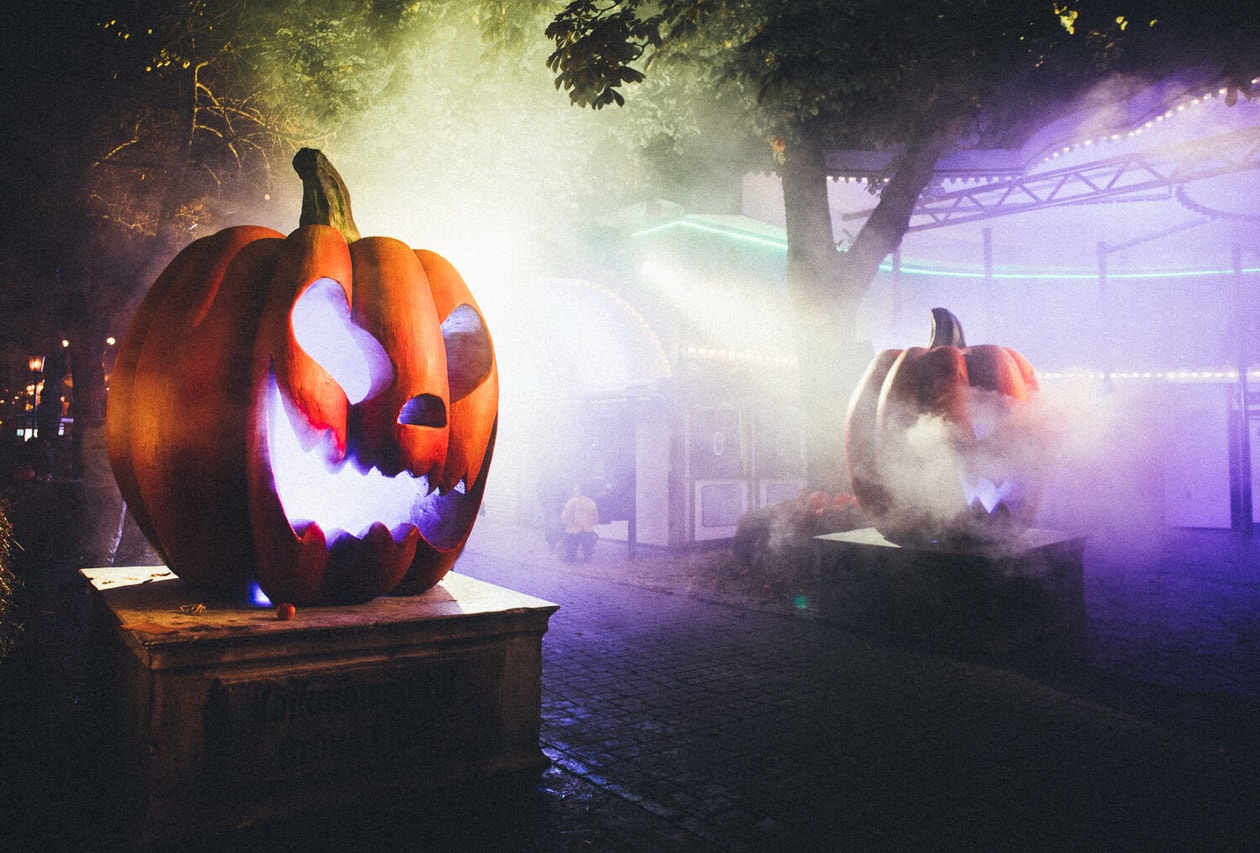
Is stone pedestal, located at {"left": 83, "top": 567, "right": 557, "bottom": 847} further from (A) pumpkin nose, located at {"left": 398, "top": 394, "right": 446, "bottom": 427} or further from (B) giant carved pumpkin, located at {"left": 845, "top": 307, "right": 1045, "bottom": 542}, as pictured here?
(B) giant carved pumpkin, located at {"left": 845, "top": 307, "right": 1045, "bottom": 542}

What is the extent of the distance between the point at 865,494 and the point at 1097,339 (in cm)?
1906

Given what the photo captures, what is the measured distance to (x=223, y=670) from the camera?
2906mm

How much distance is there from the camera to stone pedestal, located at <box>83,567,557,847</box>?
2.82 meters

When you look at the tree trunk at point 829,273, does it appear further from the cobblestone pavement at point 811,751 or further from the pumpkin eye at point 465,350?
the pumpkin eye at point 465,350

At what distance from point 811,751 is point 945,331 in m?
4.58

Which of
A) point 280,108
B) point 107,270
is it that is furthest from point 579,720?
point 107,270

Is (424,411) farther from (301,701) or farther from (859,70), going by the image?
(859,70)

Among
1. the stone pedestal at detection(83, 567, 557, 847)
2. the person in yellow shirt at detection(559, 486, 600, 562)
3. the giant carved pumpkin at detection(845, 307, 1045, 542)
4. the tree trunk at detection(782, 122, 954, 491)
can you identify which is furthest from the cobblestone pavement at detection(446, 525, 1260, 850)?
the person in yellow shirt at detection(559, 486, 600, 562)

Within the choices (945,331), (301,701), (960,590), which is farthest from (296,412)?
(945,331)

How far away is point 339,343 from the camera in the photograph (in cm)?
356

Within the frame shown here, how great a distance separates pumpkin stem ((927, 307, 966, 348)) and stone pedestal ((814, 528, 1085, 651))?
2007 mm

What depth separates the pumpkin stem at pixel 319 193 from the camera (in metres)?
3.84

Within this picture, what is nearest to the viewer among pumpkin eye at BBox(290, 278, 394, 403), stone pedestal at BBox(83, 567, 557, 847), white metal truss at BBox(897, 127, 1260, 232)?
stone pedestal at BBox(83, 567, 557, 847)

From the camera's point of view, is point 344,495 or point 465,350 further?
point 465,350
